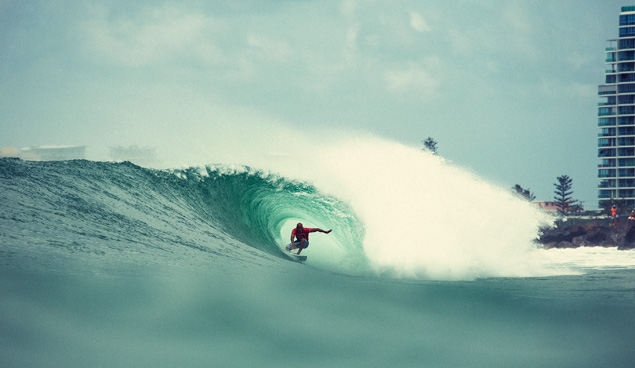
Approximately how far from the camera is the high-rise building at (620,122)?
9369 cm

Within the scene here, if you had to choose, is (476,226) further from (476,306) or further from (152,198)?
(152,198)

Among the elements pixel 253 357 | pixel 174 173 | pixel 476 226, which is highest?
pixel 174 173

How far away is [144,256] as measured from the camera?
1001 centimetres

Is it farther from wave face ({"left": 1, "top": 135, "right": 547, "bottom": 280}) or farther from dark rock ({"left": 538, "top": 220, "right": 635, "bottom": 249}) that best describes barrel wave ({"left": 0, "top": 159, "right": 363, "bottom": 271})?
dark rock ({"left": 538, "top": 220, "right": 635, "bottom": 249})

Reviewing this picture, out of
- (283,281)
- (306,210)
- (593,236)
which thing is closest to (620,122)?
(593,236)

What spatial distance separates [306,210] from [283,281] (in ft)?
30.6

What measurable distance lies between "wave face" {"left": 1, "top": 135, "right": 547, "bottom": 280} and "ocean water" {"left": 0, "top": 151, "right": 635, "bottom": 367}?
5 centimetres

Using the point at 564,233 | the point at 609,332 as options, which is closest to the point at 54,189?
the point at 609,332

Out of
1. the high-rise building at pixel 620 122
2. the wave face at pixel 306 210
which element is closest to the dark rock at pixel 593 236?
the wave face at pixel 306 210

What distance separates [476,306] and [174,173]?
1025 cm

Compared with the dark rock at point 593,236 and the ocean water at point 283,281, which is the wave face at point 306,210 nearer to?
the ocean water at point 283,281

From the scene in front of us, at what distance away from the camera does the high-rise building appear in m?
93.7

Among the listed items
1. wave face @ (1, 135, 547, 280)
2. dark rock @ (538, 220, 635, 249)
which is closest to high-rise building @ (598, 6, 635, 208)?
dark rock @ (538, 220, 635, 249)

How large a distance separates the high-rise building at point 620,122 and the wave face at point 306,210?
288ft
